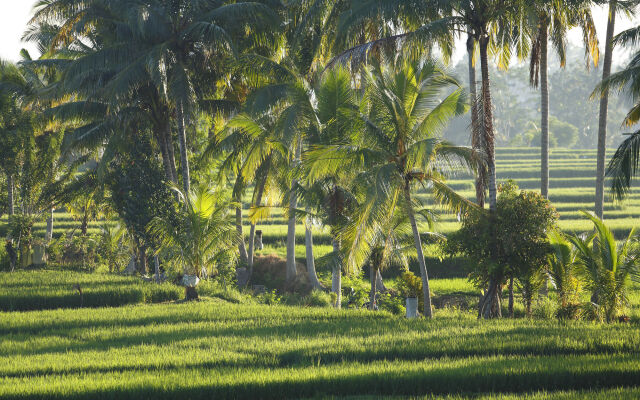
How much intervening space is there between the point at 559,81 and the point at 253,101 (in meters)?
75.1

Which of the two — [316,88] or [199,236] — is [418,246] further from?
[199,236]

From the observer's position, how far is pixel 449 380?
7859 millimetres

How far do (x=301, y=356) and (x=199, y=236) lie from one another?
7.31m

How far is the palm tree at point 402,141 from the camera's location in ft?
41.0

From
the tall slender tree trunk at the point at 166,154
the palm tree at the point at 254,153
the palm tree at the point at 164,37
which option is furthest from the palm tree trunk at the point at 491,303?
the tall slender tree trunk at the point at 166,154

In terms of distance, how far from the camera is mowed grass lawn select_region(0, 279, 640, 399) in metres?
7.74

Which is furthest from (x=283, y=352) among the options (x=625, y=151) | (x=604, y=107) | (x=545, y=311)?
(x=604, y=107)

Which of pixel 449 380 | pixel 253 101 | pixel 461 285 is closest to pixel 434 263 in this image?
pixel 461 285

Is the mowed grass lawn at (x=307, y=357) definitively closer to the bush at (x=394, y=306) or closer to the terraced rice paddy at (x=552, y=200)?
the bush at (x=394, y=306)

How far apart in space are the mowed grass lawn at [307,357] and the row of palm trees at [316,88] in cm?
263

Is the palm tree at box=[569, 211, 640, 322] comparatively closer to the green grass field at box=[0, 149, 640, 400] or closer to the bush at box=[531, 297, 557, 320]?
the bush at box=[531, 297, 557, 320]

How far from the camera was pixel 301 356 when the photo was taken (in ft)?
30.4

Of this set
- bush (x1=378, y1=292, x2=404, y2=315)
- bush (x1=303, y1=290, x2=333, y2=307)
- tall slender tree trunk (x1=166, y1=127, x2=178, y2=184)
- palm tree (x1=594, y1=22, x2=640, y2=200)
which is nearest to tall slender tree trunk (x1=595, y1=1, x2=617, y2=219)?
palm tree (x1=594, y1=22, x2=640, y2=200)

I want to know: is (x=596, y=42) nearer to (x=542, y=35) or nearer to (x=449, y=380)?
(x=542, y=35)
